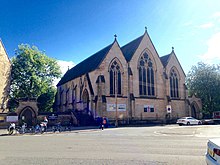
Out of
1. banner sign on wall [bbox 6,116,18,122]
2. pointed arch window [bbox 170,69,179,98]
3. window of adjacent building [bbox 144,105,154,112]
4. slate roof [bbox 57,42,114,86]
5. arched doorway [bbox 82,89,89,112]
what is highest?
slate roof [bbox 57,42,114,86]

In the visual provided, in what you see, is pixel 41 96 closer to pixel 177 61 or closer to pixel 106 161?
pixel 177 61

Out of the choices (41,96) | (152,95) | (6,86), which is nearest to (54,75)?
(41,96)

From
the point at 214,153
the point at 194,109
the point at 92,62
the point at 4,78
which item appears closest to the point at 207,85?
the point at 194,109

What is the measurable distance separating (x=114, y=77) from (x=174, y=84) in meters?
14.4

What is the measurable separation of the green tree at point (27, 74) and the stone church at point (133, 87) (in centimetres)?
697

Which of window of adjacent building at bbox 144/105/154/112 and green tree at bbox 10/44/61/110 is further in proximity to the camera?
green tree at bbox 10/44/61/110

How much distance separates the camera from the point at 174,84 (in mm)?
44625

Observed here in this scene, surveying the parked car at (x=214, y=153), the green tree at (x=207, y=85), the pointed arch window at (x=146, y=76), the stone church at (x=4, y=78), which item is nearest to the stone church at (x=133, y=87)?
the pointed arch window at (x=146, y=76)

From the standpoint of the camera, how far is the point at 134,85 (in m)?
38.6

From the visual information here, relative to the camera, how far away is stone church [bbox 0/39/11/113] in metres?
37.8

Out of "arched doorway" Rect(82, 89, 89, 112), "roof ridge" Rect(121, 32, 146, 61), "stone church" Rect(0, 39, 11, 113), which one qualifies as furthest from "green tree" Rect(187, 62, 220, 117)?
"stone church" Rect(0, 39, 11, 113)

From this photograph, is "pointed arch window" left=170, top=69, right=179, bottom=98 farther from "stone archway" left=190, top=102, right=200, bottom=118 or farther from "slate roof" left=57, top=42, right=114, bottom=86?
"slate roof" left=57, top=42, right=114, bottom=86

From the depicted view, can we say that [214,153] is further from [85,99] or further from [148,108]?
[85,99]

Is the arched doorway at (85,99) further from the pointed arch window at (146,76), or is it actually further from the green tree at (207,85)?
the green tree at (207,85)
